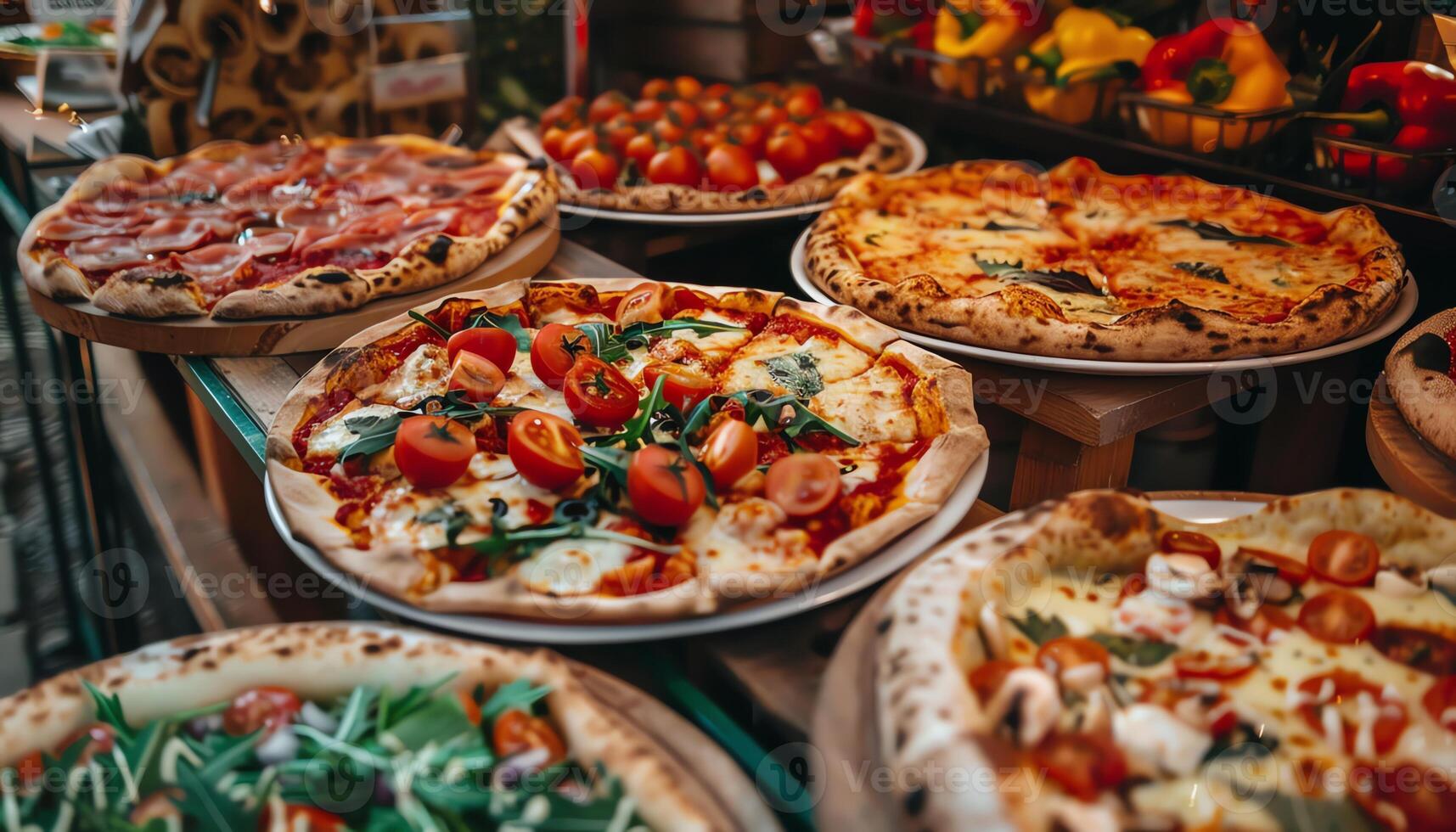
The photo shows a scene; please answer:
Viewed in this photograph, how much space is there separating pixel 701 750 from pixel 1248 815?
2.02 ft

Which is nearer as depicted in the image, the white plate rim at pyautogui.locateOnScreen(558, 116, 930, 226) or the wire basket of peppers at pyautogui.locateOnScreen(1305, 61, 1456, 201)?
the wire basket of peppers at pyautogui.locateOnScreen(1305, 61, 1456, 201)

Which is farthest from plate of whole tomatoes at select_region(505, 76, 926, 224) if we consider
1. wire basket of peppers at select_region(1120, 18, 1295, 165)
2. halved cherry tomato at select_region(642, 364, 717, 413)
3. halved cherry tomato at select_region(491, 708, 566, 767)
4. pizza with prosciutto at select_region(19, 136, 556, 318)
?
halved cherry tomato at select_region(491, 708, 566, 767)

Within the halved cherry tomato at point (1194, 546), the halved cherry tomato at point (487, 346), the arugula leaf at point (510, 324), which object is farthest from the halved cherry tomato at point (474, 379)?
the halved cherry tomato at point (1194, 546)

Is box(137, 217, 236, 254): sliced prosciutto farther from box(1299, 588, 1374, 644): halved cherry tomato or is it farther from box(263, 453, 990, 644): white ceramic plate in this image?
box(1299, 588, 1374, 644): halved cherry tomato

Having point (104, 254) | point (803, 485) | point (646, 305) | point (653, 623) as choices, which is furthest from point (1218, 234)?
point (104, 254)

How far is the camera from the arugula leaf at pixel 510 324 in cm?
234

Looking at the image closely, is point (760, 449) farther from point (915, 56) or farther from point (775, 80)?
point (775, 80)

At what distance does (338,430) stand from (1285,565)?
5.39 feet

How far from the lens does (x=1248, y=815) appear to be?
1.12m

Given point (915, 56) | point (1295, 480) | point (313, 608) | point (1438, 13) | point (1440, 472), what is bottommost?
point (313, 608)

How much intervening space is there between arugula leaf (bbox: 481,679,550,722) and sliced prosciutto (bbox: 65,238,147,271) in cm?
225

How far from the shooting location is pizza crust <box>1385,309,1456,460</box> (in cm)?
187

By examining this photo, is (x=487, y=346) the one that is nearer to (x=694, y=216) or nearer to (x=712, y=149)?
(x=694, y=216)

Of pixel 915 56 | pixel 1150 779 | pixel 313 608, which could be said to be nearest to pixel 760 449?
pixel 1150 779
